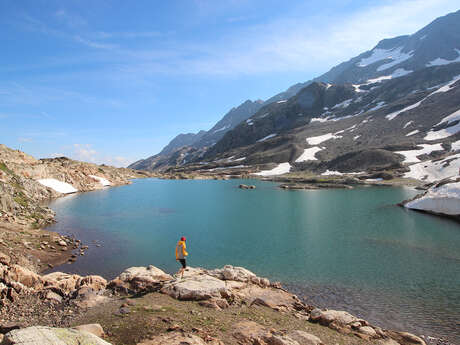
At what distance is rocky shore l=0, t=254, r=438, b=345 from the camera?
13.0 m

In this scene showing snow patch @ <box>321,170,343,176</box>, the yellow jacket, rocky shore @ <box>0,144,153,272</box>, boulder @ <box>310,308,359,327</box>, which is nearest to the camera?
boulder @ <box>310,308,359,327</box>

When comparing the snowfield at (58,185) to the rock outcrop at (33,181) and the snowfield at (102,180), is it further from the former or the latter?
the snowfield at (102,180)

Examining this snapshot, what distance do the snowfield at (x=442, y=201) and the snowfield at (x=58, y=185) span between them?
3869 inches

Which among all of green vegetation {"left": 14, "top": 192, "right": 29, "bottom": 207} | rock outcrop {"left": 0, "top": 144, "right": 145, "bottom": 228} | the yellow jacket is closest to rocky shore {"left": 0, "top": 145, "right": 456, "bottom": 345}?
the yellow jacket

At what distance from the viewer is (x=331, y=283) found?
26.9m

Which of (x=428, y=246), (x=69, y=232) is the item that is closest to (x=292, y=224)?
(x=428, y=246)

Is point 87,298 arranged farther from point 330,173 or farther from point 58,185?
point 330,173

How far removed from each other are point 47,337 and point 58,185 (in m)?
99.7

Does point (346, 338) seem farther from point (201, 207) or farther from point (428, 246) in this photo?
point (201, 207)

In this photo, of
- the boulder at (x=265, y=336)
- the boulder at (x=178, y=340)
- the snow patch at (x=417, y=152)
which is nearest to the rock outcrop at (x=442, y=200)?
the boulder at (x=265, y=336)

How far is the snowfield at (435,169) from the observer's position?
111 meters

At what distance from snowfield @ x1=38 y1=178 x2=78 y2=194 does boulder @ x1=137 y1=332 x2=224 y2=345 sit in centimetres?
9205

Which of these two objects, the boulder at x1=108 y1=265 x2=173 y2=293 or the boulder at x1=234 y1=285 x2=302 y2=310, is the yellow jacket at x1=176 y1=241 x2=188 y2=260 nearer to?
the boulder at x1=108 y1=265 x2=173 y2=293

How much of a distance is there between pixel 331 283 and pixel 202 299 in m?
14.4
